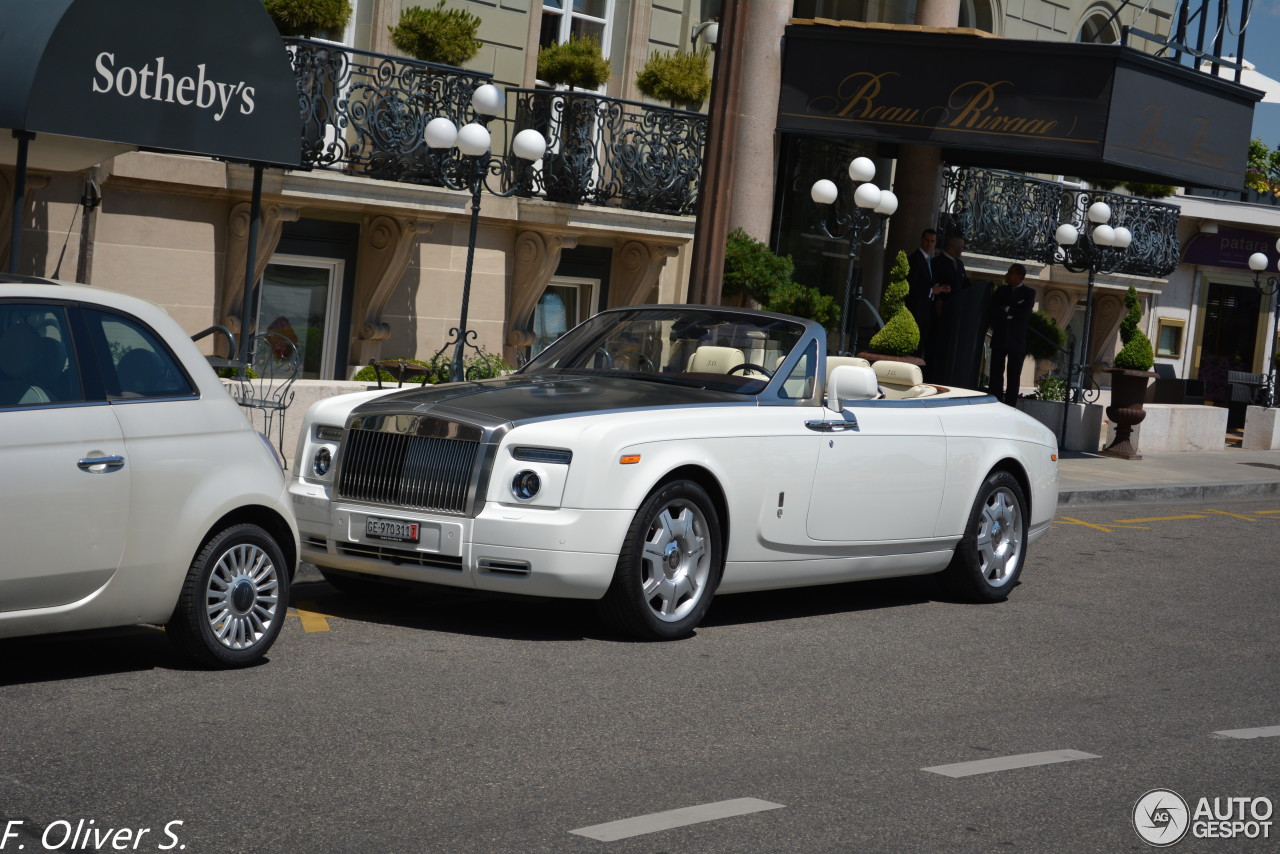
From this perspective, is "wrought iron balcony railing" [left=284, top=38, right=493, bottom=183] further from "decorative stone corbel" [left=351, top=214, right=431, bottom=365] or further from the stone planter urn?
the stone planter urn

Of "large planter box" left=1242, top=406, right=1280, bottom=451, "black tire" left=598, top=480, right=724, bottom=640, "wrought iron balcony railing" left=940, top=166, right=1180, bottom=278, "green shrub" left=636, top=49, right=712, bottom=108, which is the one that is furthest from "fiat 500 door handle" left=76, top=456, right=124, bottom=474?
"large planter box" left=1242, top=406, right=1280, bottom=451

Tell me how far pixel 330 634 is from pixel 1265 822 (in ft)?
13.4

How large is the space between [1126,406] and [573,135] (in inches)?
324

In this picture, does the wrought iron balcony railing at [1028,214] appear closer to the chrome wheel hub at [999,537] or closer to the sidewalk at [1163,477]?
the sidewalk at [1163,477]

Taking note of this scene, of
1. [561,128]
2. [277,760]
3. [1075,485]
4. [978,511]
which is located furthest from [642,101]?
[277,760]

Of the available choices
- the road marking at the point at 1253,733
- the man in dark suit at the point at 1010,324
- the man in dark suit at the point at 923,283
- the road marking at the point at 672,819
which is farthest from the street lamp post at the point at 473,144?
the road marking at the point at 672,819

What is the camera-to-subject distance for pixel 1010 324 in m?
20.1

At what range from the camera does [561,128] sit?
18609 mm

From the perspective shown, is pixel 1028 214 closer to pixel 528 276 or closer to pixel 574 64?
pixel 574 64

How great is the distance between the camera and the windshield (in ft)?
29.0

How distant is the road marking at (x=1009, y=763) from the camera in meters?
5.90

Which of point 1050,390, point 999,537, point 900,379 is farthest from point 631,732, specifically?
point 1050,390

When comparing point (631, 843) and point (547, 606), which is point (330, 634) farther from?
point (631, 843)

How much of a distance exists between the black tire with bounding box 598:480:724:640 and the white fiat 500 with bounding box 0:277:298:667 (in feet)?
5.13
